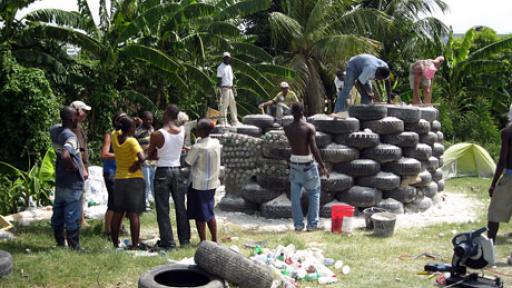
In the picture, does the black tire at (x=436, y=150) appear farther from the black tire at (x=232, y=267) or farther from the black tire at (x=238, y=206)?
the black tire at (x=232, y=267)

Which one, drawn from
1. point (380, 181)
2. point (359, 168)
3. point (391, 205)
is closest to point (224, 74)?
point (359, 168)

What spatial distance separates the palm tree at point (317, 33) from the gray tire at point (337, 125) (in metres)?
9.95

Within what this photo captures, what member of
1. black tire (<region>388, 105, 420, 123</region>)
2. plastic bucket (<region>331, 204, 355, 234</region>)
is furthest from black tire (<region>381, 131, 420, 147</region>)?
plastic bucket (<region>331, 204, 355, 234</region>)

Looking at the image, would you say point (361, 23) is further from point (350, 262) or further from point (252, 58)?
point (350, 262)

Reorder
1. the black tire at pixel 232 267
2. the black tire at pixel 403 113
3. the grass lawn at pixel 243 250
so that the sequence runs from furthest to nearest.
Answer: the black tire at pixel 403 113, the grass lawn at pixel 243 250, the black tire at pixel 232 267

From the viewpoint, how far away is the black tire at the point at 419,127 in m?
10.2

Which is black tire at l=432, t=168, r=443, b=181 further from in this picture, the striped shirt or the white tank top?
the white tank top

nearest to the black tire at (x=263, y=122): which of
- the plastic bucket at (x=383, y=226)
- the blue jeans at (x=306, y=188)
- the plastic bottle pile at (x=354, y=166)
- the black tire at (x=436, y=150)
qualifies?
the plastic bottle pile at (x=354, y=166)

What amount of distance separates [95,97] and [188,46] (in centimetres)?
342

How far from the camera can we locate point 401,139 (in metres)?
9.73

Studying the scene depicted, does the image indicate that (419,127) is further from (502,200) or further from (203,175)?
(203,175)

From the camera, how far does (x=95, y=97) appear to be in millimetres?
14250

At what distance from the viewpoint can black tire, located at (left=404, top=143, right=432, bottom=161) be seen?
998 cm

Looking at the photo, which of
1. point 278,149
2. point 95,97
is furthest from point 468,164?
point 95,97
